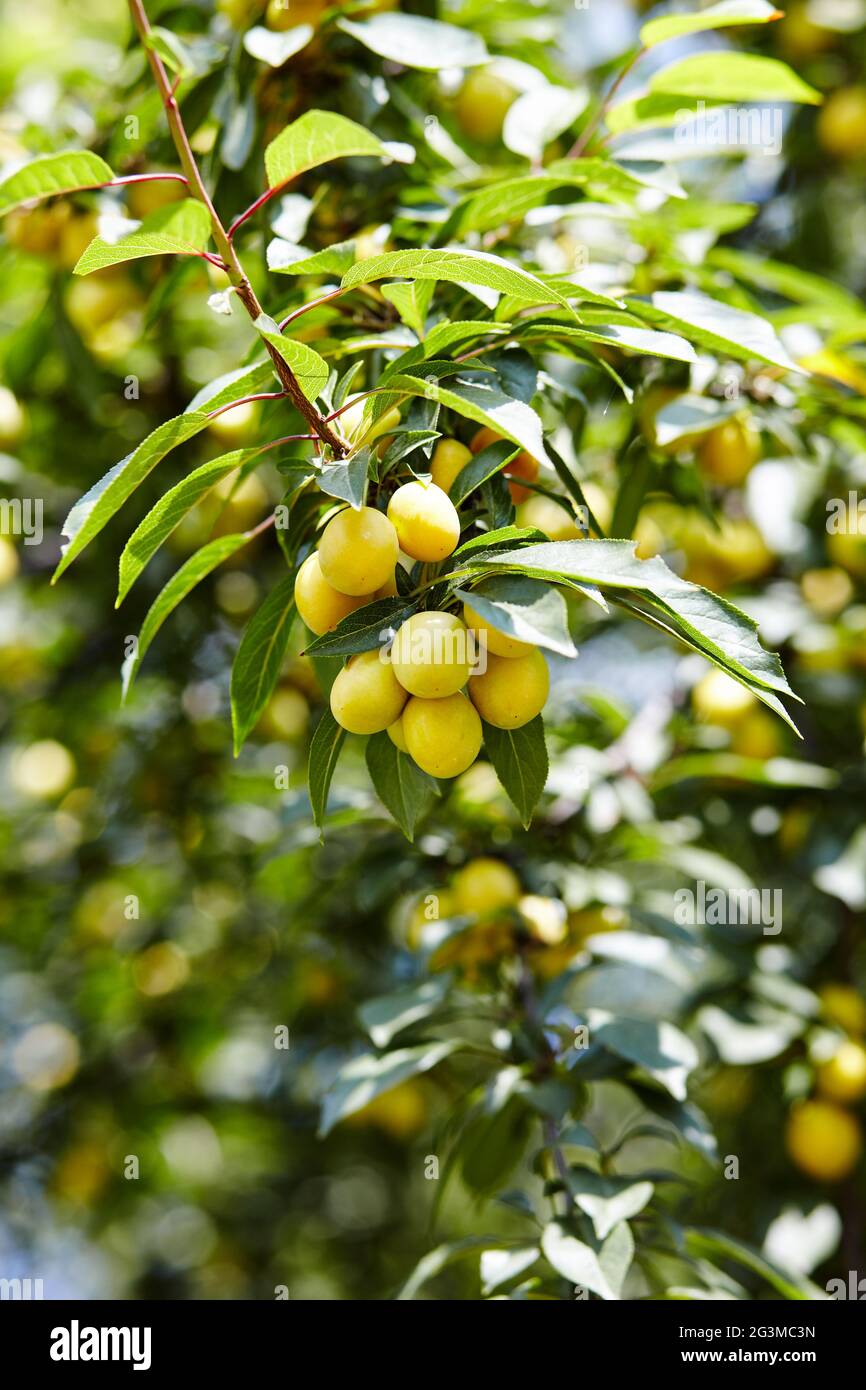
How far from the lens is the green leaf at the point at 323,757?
778mm

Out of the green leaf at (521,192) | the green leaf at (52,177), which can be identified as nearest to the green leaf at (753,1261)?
the green leaf at (521,192)

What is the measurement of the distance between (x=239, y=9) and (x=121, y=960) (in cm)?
166

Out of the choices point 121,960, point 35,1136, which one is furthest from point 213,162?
point 35,1136

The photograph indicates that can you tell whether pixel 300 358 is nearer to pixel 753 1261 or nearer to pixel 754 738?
pixel 753 1261

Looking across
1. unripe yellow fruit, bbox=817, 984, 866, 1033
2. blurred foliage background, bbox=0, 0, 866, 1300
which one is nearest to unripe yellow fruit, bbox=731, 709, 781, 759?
blurred foliage background, bbox=0, 0, 866, 1300

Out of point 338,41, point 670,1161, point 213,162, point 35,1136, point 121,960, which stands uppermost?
point 338,41

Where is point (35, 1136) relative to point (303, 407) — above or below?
below

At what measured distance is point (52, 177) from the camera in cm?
85

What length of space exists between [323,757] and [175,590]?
6.8 inches

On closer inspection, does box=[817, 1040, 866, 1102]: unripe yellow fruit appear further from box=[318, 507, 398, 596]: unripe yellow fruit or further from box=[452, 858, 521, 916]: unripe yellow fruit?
box=[318, 507, 398, 596]: unripe yellow fruit

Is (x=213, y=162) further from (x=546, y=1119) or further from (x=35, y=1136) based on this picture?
(x=35, y=1136)

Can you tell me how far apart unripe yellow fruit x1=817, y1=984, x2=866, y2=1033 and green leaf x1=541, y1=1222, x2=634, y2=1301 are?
0.77 meters

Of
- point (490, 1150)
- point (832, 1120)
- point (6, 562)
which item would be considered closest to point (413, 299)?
point (490, 1150)
